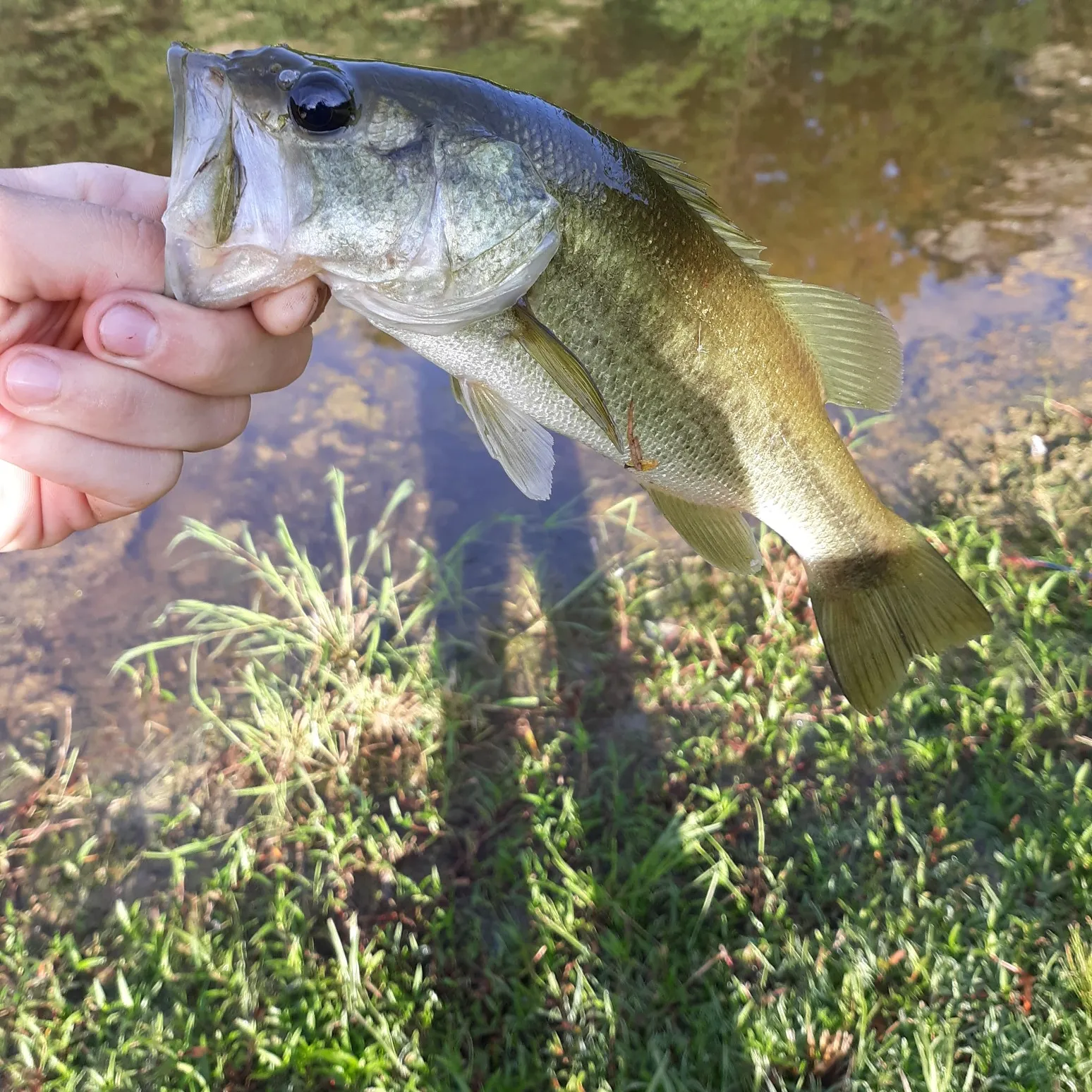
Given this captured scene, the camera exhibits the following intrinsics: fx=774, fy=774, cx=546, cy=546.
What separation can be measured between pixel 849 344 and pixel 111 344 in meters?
1.46

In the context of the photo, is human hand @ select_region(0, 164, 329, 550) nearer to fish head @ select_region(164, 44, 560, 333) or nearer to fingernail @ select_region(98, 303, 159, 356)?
fingernail @ select_region(98, 303, 159, 356)

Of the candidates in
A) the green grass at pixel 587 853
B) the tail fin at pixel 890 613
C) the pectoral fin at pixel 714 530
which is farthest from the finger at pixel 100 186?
the green grass at pixel 587 853

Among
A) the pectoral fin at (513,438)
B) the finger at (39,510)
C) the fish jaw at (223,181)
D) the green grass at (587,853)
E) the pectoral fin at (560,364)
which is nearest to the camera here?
the fish jaw at (223,181)

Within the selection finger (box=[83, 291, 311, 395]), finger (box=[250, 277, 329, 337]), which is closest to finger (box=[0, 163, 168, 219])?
finger (box=[83, 291, 311, 395])

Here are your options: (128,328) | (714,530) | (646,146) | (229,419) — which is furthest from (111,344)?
(646,146)

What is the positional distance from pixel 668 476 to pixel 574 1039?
5.30 ft

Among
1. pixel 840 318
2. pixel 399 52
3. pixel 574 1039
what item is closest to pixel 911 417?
pixel 840 318

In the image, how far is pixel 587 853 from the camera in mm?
2545

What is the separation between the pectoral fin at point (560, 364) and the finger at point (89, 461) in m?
0.82

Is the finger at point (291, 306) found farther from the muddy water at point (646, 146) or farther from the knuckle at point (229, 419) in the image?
the muddy water at point (646, 146)

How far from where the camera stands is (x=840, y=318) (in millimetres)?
1649

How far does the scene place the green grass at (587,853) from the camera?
2.10 metres

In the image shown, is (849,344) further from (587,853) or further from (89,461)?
(587,853)

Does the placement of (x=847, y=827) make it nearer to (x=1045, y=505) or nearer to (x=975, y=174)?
(x=1045, y=505)
